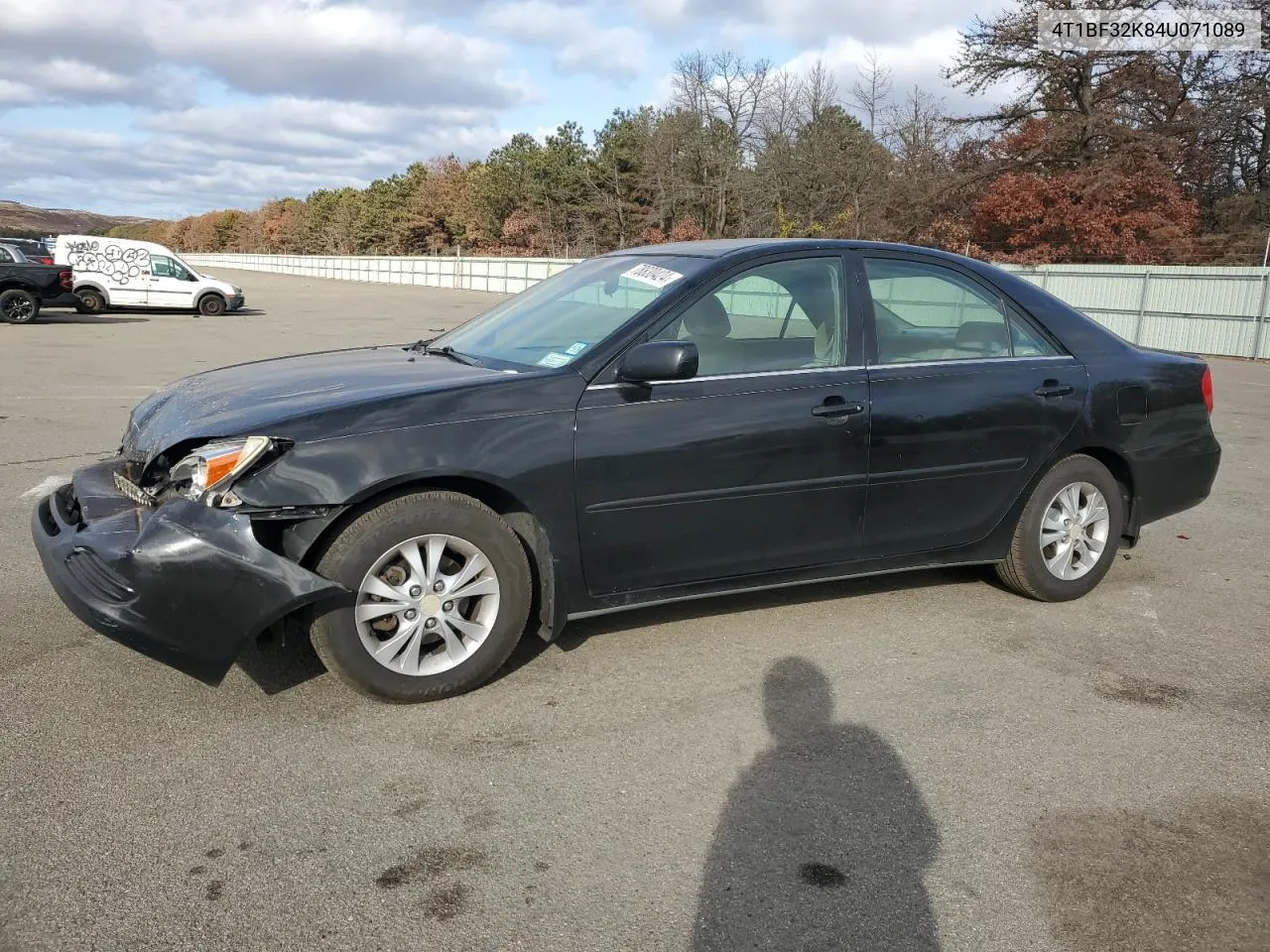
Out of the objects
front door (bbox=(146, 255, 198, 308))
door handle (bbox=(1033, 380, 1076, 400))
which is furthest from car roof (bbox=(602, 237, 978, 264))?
front door (bbox=(146, 255, 198, 308))

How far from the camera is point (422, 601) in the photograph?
3.72 m

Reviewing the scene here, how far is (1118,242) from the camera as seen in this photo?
31.3m

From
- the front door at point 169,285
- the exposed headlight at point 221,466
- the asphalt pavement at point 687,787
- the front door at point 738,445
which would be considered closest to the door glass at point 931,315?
the front door at point 738,445

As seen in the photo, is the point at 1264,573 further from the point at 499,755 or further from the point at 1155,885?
the point at 499,755

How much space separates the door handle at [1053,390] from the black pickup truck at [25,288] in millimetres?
22968

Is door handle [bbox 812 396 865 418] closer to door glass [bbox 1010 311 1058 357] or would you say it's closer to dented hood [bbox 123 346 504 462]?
door glass [bbox 1010 311 1058 357]

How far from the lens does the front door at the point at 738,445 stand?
3.96m

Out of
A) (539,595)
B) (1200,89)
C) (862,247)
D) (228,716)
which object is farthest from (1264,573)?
(1200,89)

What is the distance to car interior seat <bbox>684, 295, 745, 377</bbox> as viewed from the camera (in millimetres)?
4203

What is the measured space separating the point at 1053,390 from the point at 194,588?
3729 mm

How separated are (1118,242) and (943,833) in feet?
106

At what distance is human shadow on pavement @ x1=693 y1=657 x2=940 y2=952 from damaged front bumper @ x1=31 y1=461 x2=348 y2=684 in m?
1.55

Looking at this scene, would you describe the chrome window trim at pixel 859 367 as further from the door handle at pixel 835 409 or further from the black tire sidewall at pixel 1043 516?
the black tire sidewall at pixel 1043 516

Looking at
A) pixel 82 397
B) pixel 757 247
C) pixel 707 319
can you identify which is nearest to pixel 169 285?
pixel 82 397
